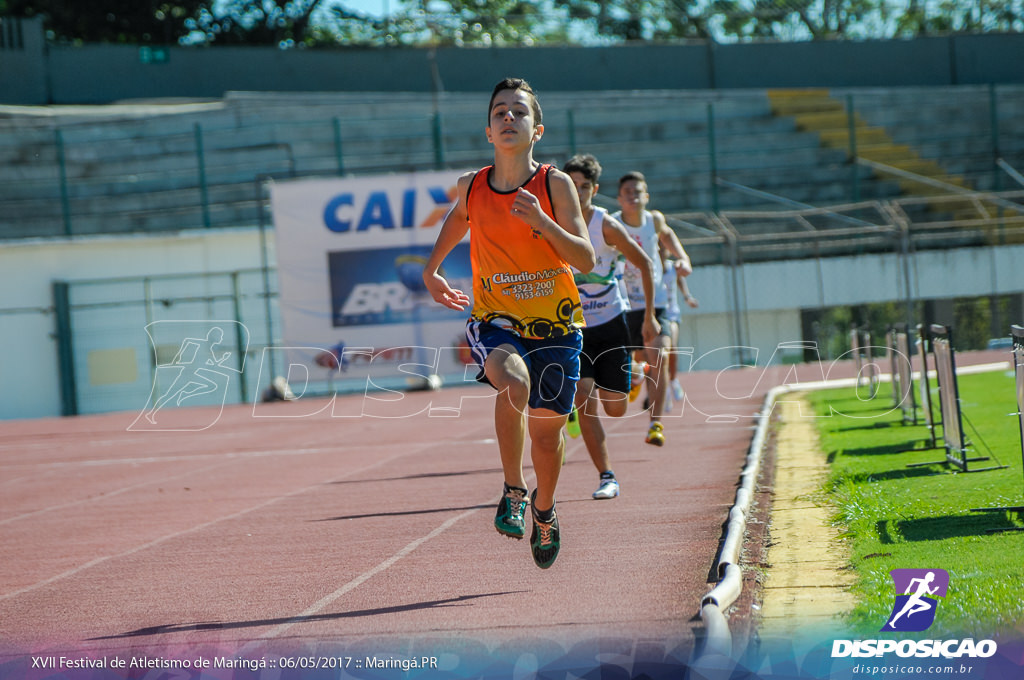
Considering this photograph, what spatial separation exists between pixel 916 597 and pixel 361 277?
21.6 metres

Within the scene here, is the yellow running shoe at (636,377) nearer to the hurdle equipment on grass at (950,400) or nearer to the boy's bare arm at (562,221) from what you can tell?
the hurdle equipment on grass at (950,400)

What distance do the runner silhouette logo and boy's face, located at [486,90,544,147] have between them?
7.77 ft

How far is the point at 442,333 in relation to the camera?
2567cm

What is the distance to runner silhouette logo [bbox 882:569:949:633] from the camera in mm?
4434

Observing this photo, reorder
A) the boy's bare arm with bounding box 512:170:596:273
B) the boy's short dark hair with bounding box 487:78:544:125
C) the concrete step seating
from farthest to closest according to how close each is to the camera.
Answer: the concrete step seating → the boy's short dark hair with bounding box 487:78:544:125 → the boy's bare arm with bounding box 512:170:596:273

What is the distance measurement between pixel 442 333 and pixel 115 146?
38.8 feet

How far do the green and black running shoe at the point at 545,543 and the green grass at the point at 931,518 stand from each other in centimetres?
128

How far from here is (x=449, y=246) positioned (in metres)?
6.10

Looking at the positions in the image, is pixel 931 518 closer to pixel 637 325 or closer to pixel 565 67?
pixel 637 325

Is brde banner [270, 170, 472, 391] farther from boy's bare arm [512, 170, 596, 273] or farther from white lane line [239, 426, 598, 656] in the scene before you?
boy's bare arm [512, 170, 596, 273]

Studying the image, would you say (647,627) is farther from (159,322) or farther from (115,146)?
(115,146)

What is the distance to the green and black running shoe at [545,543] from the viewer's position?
571cm

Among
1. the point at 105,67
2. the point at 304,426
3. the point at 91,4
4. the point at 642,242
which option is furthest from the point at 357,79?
the point at 642,242

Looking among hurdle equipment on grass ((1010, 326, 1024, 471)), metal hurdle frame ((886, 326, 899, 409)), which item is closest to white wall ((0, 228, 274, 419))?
metal hurdle frame ((886, 326, 899, 409))
